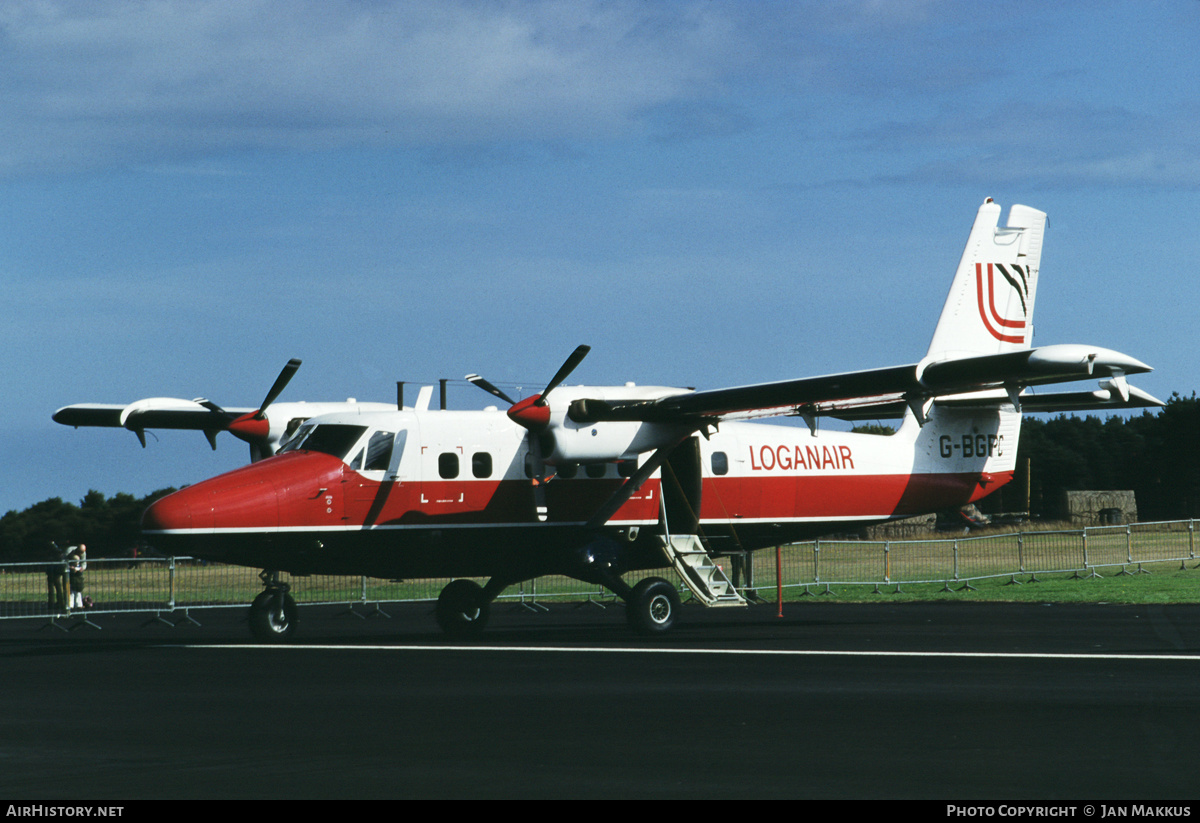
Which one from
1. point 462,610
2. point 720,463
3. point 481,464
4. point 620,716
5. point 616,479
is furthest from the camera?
point 720,463

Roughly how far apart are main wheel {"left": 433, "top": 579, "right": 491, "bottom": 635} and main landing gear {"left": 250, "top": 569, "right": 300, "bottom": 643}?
2483mm

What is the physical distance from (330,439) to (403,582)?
13721mm

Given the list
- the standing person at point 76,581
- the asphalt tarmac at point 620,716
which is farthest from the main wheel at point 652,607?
the standing person at point 76,581

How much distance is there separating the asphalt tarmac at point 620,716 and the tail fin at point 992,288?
6560 mm

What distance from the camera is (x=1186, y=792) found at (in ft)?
24.5

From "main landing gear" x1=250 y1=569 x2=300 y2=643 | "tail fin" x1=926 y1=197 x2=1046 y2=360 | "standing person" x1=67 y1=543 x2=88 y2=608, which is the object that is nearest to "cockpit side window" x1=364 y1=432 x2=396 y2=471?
"main landing gear" x1=250 y1=569 x2=300 y2=643

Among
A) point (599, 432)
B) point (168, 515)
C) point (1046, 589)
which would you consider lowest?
point (1046, 589)

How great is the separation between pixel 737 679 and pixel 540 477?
305 inches

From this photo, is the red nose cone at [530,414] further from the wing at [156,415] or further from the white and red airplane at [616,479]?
the wing at [156,415]

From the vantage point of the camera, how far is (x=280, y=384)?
22.7 metres

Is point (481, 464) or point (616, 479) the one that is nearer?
point (481, 464)

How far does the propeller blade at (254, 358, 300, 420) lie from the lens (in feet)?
73.0

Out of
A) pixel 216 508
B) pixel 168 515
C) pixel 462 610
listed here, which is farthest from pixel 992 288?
pixel 168 515

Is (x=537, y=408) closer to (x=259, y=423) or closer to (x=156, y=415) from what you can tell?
(x=259, y=423)
